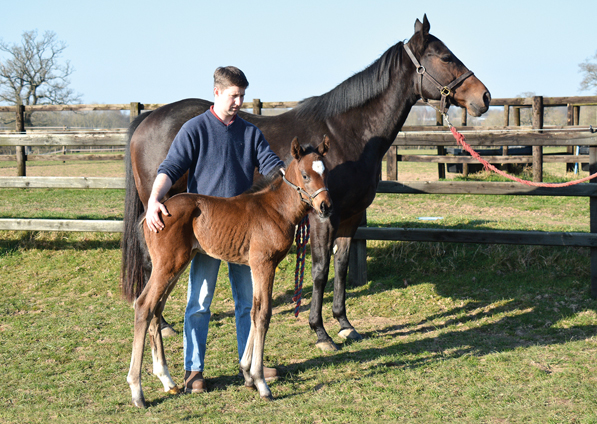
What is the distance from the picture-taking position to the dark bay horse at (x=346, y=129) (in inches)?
171

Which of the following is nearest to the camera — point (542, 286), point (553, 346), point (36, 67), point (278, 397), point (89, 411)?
point (89, 411)

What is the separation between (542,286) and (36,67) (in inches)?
1804

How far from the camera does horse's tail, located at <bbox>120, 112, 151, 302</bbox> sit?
4852mm

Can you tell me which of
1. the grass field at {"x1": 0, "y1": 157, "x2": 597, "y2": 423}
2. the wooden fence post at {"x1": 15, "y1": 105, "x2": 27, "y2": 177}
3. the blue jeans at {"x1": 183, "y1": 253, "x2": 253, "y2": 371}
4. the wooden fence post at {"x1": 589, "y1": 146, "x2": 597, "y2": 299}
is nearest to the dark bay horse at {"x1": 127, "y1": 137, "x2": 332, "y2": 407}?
the blue jeans at {"x1": 183, "y1": 253, "x2": 253, "y2": 371}

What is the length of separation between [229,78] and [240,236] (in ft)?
3.35

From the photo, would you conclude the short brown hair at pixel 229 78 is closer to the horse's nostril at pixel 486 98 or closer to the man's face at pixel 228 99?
the man's face at pixel 228 99

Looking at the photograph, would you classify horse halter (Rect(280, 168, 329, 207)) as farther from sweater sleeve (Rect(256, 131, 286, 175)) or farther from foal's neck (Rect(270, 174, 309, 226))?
sweater sleeve (Rect(256, 131, 286, 175))

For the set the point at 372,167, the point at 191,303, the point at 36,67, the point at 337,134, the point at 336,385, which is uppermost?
the point at 36,67

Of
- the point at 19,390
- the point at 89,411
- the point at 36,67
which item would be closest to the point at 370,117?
the point at 89,411

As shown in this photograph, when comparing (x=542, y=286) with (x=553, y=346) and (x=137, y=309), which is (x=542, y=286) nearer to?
(x=553, y=346)

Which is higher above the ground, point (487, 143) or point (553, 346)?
point (487, 143)

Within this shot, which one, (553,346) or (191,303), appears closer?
(191,303)

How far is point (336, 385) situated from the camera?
3.55 m

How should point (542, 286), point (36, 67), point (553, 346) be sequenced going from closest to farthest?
point (553, 346)
point (542, 286)
point (36, 67)
